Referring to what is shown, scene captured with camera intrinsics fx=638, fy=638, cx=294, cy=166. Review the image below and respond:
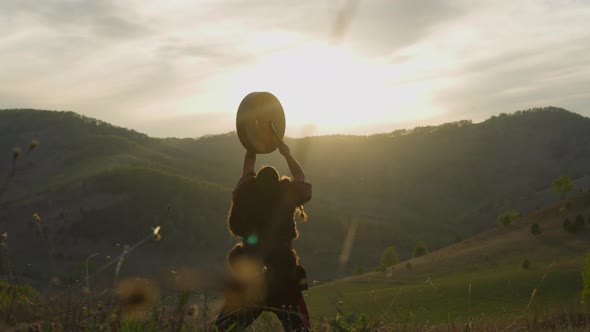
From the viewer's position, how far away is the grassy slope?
27.2 m

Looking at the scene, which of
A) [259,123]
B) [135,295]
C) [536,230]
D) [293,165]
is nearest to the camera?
[135,295]

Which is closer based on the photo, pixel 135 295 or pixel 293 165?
pixel 135 295

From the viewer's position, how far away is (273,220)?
17.7 ft

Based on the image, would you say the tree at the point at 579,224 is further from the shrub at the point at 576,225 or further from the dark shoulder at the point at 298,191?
the dark shoulder at the point at 298,191

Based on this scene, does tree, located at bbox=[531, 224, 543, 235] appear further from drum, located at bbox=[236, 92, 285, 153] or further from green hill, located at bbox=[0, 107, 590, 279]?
drum, located at bbox=[236, 92, 285, 153]

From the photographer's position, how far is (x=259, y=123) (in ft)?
19.9

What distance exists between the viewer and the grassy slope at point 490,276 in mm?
27250

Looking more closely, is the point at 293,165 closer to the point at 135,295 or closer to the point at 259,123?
the point at 259,123

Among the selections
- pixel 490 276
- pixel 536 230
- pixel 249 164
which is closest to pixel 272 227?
pixel 249 164

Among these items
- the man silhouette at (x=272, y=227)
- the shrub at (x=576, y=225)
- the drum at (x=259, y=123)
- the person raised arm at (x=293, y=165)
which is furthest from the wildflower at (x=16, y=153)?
the shrub at (x=576, y=225)

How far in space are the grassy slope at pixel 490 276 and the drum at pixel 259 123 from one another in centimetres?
1541

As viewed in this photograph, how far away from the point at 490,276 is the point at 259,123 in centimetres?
3105

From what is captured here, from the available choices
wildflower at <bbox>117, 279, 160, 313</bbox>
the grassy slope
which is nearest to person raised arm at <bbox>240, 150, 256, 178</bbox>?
wildflower at <bbox>117, 279, 160, 313</bbox>

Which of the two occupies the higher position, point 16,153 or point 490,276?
point 16,153
